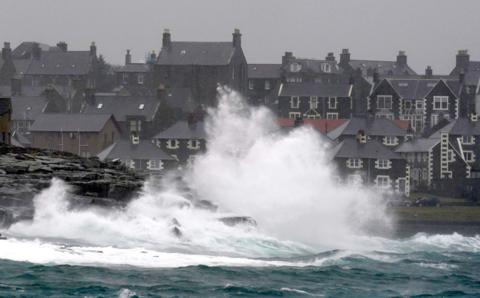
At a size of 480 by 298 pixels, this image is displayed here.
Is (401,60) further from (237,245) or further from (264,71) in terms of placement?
(237,245)

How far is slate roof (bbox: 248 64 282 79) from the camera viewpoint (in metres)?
169

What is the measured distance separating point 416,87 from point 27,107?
39.1 meters

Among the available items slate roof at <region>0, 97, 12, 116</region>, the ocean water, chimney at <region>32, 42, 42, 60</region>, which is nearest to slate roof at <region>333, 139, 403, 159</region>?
the ocean water

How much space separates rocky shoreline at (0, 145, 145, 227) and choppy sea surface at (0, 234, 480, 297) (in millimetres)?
7216

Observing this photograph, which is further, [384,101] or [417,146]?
[384,101]

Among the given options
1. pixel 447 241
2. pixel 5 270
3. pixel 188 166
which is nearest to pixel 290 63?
pixel 188 166

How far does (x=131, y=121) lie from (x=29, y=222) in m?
73.3

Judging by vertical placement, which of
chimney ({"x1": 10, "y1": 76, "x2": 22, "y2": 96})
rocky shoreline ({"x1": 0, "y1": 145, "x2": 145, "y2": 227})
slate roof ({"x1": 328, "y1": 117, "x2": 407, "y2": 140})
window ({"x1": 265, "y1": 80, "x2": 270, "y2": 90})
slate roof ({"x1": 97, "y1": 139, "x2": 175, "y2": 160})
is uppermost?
window ({"x1": 265, "y1": 80, "x2": 270, "y2": 90})

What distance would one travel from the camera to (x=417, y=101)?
143125mm

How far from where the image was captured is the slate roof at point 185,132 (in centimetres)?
11706

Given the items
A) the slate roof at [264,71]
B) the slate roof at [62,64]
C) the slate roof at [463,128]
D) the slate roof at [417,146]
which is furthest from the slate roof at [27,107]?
the slate roof at [264,71]

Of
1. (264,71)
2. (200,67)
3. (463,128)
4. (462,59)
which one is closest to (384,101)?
(200,67)

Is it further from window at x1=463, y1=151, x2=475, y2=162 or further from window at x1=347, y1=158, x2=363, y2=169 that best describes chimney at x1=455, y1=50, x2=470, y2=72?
window at x1=347, y1=158, x2=363, y2=169

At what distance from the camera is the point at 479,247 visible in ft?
221
